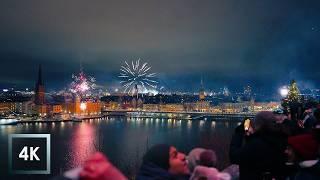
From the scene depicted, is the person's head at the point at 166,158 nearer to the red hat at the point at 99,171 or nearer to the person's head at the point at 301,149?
the red hat at the point at 99,171

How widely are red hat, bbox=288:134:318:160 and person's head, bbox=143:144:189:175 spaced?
0.69 metres

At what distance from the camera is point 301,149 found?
1967mm

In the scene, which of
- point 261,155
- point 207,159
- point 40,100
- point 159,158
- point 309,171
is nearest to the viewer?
point 159,158

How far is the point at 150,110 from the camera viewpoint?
72.6 meters

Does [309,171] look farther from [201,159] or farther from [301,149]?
[201,159]

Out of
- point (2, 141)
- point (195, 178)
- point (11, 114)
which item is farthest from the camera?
point (11, 114)

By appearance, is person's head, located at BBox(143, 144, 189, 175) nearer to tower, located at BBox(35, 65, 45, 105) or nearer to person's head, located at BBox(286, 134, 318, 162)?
person's head, located at BBox(286, 134, 318, 162)

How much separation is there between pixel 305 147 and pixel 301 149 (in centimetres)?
2

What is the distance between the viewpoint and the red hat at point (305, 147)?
6.43 feet

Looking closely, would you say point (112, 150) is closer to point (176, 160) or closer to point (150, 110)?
point (176, 160)

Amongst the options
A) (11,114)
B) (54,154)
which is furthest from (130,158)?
(11,114)

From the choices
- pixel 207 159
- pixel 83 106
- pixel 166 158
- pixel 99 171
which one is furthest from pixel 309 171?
pixel 83 106

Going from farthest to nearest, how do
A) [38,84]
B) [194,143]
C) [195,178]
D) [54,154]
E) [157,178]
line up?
[38,84] < [194,143] < [54,154] < [195,178] < [157,178]

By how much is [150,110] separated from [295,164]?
7072 cm
